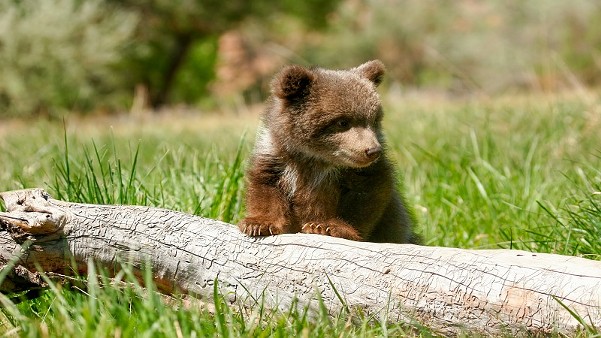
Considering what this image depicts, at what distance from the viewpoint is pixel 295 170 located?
475 cm

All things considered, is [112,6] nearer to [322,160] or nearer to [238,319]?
[322,160]

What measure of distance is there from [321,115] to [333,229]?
816mm

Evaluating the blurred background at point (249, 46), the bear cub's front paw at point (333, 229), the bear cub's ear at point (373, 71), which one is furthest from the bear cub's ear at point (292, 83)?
the blurred background at point (249, 46)

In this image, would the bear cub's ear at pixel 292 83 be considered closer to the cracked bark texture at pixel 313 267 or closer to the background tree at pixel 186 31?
the cracked bark texture at pixel 313 267

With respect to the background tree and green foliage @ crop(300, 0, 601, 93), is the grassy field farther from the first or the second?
the background tree

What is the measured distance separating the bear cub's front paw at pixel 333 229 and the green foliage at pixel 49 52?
11.8 metres

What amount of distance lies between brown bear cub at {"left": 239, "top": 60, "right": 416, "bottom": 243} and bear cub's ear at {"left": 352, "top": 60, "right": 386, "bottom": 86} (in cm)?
10

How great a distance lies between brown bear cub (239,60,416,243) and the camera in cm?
462

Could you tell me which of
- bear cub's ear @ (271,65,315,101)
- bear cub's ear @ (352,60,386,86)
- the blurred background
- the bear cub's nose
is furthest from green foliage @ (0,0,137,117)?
the bear cub's nose

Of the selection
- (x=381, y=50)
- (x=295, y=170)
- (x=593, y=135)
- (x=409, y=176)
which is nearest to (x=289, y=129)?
(x=295, y=170)

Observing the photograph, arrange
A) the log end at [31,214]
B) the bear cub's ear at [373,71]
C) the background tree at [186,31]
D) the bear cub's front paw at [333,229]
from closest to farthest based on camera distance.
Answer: the log end at [31,214]
the bear cub's front paw at [333,229]
the bear cub's ear at [373,71]
the background tree at [186,31]

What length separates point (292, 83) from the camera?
15.9ft

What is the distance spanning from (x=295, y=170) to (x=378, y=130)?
646 millimetres

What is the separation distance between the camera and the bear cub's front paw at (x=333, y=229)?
14.3 ft
